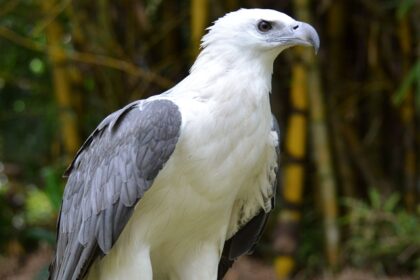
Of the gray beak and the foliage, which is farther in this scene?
the foliage

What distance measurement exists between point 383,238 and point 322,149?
541mm

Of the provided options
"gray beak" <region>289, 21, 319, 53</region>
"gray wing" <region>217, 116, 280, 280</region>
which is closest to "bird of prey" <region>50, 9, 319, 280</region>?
"gray beak" <region>289, 21, 319, 53</region>

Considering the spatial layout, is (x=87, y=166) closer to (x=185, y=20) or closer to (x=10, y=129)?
(x=185, y=20)

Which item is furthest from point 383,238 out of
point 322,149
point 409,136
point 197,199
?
point 197,199

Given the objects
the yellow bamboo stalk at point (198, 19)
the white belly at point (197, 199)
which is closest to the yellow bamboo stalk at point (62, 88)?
the yellow bamboo stalk at point (198, 19)

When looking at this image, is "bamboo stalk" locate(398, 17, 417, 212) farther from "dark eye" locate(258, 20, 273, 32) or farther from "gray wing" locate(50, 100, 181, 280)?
"gray wing" locate(50, 100, 181, 280)

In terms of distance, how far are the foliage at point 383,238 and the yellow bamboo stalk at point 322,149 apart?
88mm

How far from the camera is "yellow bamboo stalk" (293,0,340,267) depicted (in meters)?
4.76

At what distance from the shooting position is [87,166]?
3410 millimetres

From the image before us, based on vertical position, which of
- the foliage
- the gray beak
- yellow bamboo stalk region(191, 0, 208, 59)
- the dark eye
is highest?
the dark eye

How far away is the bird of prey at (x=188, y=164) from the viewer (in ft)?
10.2

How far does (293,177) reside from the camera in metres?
4.91

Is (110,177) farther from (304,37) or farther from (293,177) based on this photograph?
(293,177)

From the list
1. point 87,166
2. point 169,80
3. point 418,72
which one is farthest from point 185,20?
point 87,166
